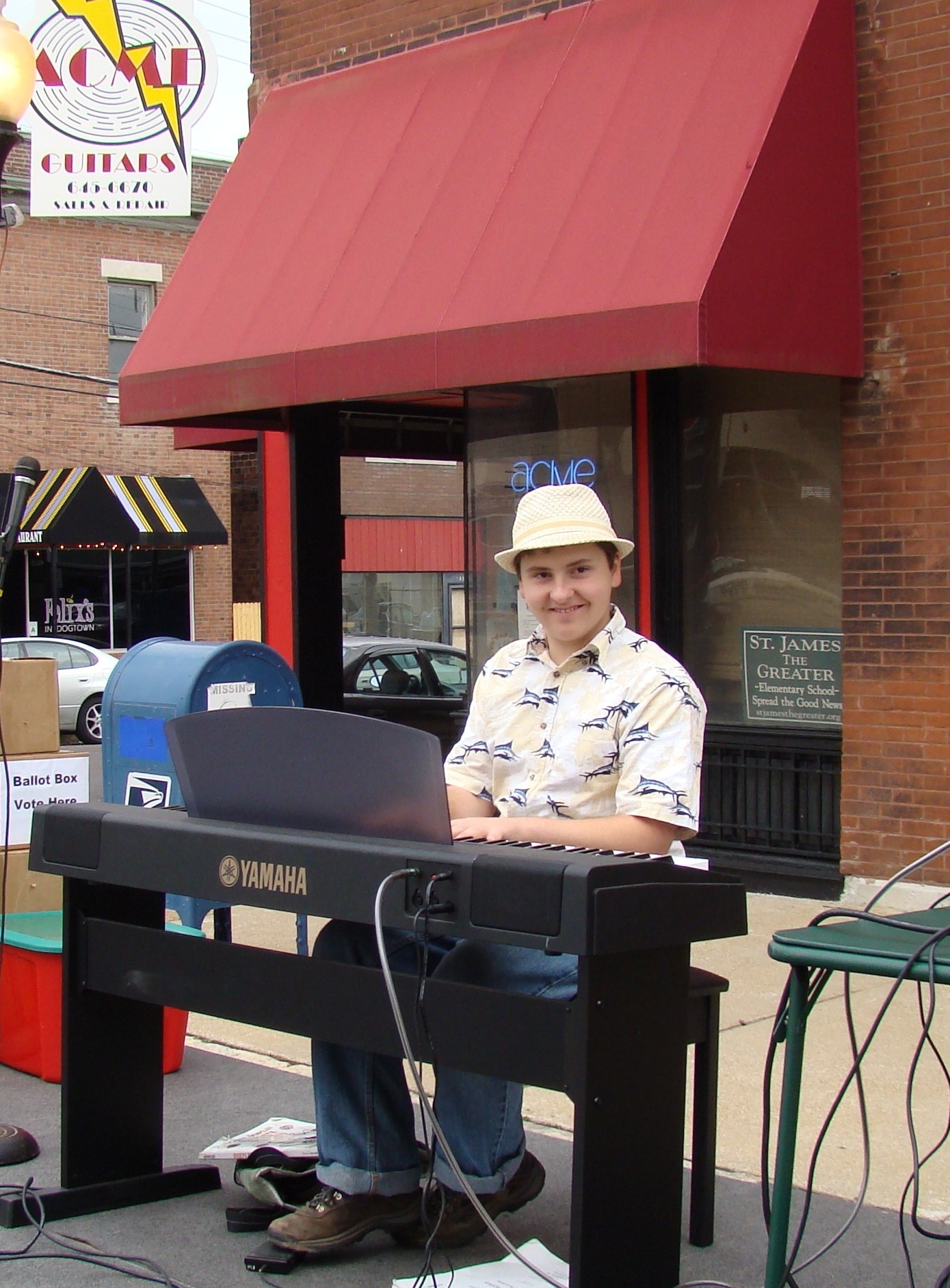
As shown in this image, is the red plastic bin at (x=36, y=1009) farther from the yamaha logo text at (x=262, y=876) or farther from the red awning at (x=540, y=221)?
the red awning at (x=540, y=221)

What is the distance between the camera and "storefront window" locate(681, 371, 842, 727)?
768 centimetres

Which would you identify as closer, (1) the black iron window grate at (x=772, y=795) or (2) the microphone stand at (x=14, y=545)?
(2) the microphone stand at (x=14, y=545)

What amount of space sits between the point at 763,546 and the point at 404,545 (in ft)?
66.8

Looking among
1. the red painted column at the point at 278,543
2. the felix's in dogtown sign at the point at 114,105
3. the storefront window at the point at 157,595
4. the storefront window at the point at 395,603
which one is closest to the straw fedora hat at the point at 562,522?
the red painted column at the point at 278,543

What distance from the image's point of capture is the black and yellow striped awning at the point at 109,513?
838 inches

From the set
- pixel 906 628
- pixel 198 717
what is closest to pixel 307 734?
pixel 198 717

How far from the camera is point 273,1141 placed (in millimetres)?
4027

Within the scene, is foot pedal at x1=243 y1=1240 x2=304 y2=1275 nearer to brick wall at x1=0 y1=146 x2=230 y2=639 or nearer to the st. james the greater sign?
the st. james the greater sign

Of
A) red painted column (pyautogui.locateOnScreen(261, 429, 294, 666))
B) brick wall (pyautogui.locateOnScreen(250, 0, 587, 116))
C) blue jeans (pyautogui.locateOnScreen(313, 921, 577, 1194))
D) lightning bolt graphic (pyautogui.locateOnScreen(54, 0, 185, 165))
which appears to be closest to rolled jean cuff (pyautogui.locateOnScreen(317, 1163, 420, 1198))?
blue jeans (pyautogui.locateOnScreen(313, 921, 577, 1194))

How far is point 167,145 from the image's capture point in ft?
32.7

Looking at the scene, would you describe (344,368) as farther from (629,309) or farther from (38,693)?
(38,693)

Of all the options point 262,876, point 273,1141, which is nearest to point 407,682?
point 273,1141

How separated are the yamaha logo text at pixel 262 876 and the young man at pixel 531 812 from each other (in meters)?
0.27

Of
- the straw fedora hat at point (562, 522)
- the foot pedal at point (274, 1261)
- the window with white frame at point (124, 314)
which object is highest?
the window with white frame at point (124, 314)
